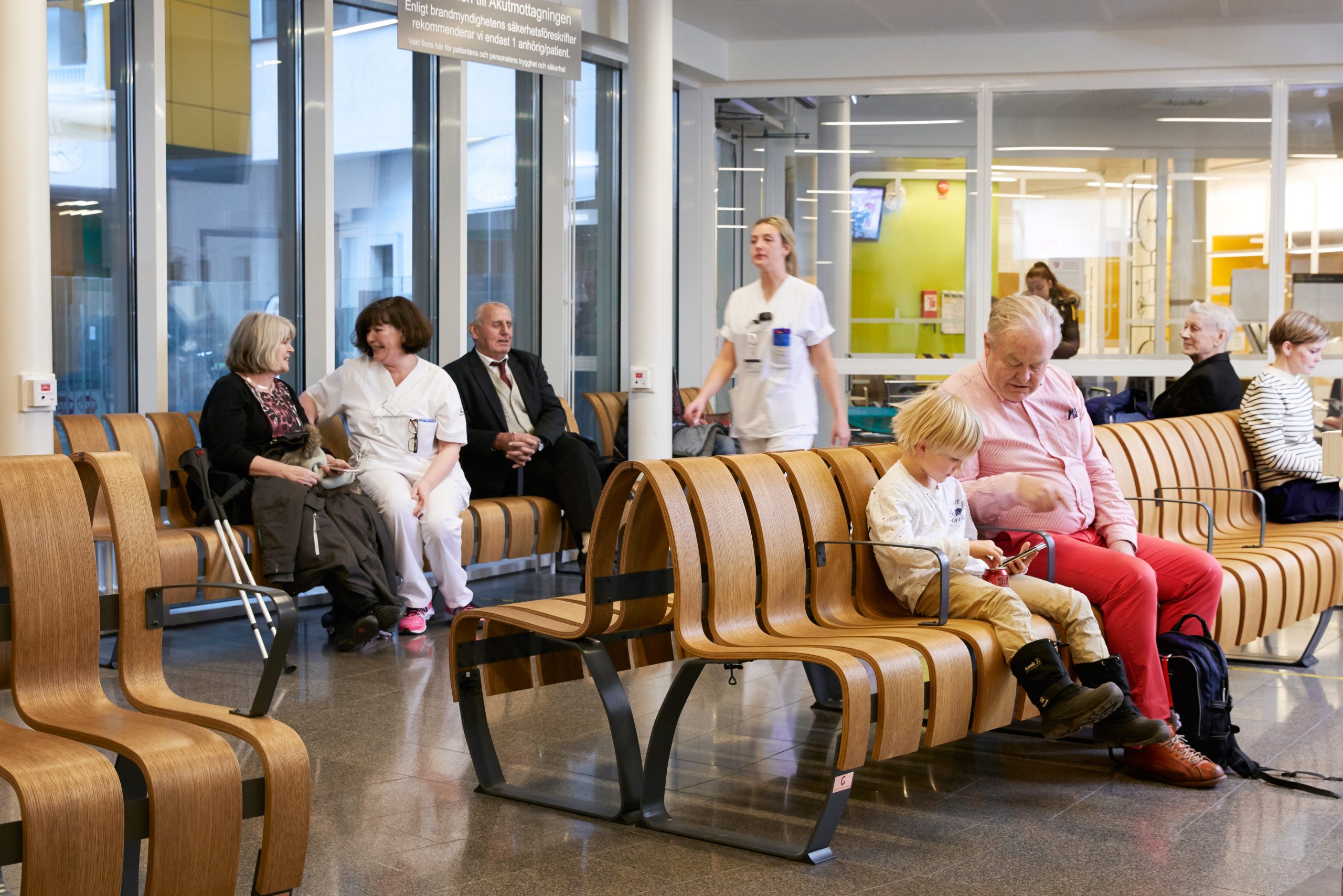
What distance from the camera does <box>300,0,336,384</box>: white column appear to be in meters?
7.34

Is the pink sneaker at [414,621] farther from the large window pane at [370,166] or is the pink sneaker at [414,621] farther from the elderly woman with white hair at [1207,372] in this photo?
the elderly woman with white hair at [1207,372]

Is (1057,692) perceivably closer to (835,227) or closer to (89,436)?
(89,436)

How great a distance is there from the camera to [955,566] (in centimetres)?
382

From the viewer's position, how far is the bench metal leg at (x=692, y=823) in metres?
3.19

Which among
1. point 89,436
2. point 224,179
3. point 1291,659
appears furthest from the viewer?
point 224,179

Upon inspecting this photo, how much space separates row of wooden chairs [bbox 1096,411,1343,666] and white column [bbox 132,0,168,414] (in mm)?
4292

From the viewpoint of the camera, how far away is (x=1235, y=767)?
13.1 ft

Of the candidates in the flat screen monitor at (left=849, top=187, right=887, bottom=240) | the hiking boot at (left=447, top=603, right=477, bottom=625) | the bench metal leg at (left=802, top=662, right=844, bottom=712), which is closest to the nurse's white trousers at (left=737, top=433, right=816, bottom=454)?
the bench metal leg at (left=802, top=662, right=844, bottom=712)

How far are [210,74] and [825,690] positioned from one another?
14.8 feet

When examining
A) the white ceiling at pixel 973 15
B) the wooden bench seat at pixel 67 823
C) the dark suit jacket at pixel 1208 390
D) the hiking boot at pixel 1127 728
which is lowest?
the hiking boot at pixel 1127 728

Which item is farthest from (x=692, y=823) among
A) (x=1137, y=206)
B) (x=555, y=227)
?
(x=1137, y=206)

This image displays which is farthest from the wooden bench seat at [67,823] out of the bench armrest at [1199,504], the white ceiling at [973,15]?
the white ceiling at [973,15]

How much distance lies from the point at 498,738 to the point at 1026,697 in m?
1.63

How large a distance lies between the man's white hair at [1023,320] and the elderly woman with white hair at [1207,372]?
3225mm
